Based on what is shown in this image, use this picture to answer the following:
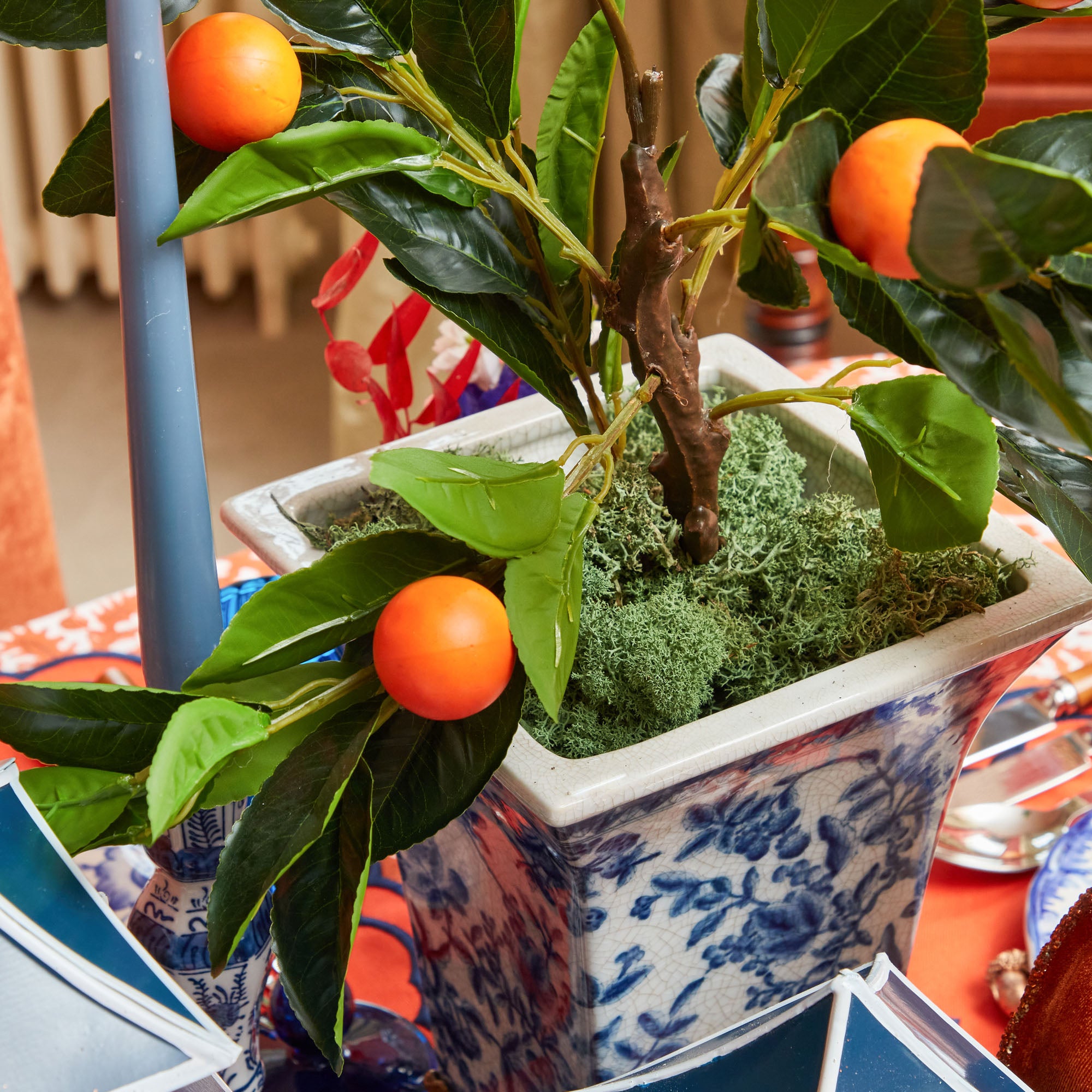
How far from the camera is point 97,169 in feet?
1.04

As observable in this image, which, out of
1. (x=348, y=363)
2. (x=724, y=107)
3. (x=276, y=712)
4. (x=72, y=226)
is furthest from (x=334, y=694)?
(x=72, y=226)

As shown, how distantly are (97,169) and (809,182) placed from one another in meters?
0.20

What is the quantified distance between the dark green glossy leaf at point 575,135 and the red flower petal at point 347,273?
157 mm

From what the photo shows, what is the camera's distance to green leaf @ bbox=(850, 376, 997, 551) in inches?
11.4

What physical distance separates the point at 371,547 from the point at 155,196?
0.09m

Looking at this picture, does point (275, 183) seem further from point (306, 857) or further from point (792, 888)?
point (792, 888)

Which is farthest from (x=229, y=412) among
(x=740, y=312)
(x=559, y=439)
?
(x=559, y=439)

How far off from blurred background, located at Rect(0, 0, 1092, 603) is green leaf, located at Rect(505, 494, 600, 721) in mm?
970

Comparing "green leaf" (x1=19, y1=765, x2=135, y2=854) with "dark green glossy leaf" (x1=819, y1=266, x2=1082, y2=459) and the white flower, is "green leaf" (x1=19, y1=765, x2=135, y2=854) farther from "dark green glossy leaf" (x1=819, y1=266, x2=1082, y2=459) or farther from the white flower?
the white flower

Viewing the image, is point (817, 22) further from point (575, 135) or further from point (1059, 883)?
point (1059, 883)

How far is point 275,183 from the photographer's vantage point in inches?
9.8

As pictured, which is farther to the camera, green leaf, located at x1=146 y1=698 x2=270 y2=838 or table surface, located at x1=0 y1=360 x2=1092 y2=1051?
table surface, located at x1=0 y1=360 x2=1092 y2=1051

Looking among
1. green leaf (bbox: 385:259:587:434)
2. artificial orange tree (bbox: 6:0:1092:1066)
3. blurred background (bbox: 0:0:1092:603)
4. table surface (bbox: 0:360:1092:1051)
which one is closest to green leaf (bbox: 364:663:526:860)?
artificial orange tree (bbox: 6:0:1092:1066)

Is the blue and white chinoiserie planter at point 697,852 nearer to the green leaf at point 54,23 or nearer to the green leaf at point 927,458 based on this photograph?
the green leaf at point 927,458
